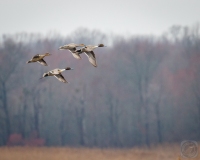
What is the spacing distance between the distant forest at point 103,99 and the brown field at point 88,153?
205 centimetres

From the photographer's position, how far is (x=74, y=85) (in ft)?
119

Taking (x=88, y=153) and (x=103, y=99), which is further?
(x=103, y=99)

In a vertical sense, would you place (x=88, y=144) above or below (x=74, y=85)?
below

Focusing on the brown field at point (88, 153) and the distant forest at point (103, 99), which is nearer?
the brown field at point (88, 153)

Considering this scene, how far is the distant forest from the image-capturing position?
1345 inches

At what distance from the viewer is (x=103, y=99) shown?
36062mm

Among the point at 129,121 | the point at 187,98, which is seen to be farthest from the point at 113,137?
the point at 187,98

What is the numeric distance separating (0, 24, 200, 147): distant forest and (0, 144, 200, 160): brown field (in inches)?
80.7

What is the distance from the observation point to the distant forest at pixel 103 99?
34.2 m

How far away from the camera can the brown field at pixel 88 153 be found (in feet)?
89.8

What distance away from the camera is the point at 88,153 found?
2955 cm

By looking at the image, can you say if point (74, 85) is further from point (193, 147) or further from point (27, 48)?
point (193, 147)

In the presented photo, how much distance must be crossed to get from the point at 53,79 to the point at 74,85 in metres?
1.07

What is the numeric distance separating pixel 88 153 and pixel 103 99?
6810 millimetres
